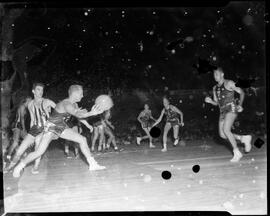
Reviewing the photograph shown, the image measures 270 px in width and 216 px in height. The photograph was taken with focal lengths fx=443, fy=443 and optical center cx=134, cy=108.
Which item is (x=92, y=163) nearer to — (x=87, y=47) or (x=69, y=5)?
(x=87, y=47)

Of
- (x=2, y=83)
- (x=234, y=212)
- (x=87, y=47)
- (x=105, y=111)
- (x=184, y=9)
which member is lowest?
(x=234, y=212)

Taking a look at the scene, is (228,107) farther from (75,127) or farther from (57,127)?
(57,127)

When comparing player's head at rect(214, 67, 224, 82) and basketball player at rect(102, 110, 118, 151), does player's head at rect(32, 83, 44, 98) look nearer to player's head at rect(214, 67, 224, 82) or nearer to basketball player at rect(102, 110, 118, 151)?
basketball player at rect(102, 110, 118, 151)

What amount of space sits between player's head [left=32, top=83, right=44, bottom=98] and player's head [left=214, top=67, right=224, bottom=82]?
1.25 metres

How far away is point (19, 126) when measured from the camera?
10.5 feet

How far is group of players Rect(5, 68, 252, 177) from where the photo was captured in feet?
10.5

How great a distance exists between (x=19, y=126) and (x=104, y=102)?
0.64m

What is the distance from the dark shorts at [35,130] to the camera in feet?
10.5

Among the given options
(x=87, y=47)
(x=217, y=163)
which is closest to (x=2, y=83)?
(x=87, y=47)

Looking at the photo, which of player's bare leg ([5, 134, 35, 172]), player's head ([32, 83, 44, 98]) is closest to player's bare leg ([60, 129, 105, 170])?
player's bare leg ([5, 134, 35, 172])

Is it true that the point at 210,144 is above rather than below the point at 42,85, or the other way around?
below

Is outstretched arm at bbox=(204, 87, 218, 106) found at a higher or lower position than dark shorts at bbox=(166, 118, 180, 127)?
higher

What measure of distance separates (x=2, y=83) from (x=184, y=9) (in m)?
1.41

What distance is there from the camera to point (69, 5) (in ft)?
10.4
